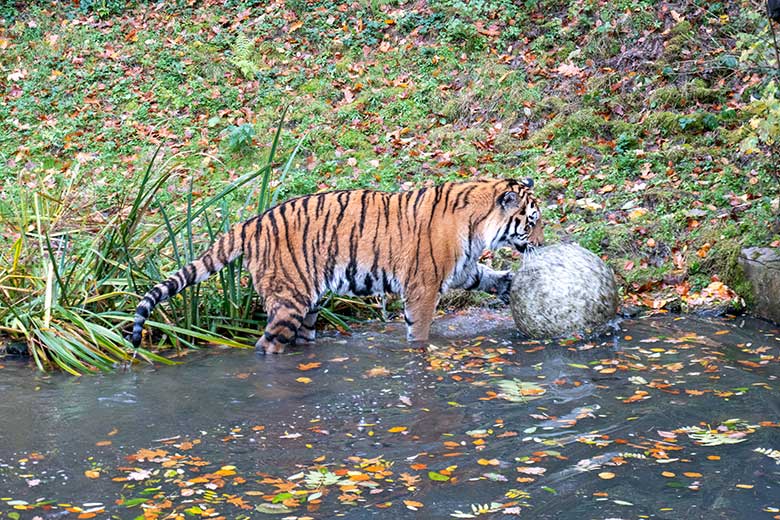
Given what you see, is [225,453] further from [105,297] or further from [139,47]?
[139,47]

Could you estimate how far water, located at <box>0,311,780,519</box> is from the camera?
4.85 metres

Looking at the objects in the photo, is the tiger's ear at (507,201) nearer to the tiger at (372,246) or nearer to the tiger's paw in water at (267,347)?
the tiger at (372,246)

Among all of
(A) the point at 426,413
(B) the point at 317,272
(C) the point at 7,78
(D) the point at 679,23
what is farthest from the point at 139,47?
(A) the point at 426,413

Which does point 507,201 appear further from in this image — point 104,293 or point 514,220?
point 104,293

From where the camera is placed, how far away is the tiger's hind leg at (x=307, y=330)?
836 centimetres

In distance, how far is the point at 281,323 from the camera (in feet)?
25.9

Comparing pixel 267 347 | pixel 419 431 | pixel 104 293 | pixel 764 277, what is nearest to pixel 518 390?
pixel 419 431

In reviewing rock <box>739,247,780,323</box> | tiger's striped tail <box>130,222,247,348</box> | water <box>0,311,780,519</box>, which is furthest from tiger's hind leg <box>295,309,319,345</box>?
rock <box>739,247,780,323</box>

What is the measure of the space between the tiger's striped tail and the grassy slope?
144 cm

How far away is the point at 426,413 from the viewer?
6.28m

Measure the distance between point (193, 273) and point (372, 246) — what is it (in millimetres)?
1526

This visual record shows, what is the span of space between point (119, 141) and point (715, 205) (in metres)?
8.84

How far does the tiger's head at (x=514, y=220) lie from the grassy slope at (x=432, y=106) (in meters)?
1.41

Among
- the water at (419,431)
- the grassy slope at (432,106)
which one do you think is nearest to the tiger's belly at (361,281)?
the water at (419,431)
